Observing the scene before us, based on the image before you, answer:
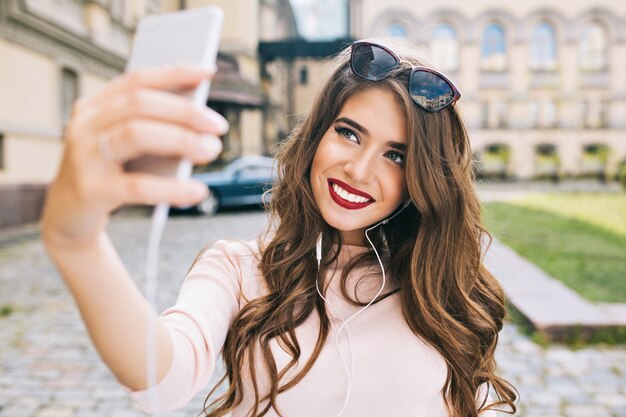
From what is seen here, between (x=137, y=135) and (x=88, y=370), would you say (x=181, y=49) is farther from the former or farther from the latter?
(x=88, y=370)

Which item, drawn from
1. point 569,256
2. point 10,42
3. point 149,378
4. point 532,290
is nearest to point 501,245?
point 569,256

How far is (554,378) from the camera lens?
13.6 ft

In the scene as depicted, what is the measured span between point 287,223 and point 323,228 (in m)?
0.13

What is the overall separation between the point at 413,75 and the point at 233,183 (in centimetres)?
1251

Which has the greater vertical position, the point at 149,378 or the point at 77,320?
the point at 149,378

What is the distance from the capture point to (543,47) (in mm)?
33938

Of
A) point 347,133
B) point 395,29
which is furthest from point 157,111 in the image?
point 395,29

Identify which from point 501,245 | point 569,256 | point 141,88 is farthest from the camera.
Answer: point 501,245

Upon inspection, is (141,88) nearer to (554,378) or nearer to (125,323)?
(125,323)

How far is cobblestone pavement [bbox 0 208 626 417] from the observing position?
367cm

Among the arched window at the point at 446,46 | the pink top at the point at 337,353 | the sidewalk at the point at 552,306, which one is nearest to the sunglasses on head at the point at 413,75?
the pink top at the point at 337,353

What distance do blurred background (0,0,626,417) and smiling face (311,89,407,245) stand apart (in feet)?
1.09

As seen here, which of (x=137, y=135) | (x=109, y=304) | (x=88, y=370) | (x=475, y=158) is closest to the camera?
(x=137, y=135)

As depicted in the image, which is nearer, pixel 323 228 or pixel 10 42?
pixel 323 228
